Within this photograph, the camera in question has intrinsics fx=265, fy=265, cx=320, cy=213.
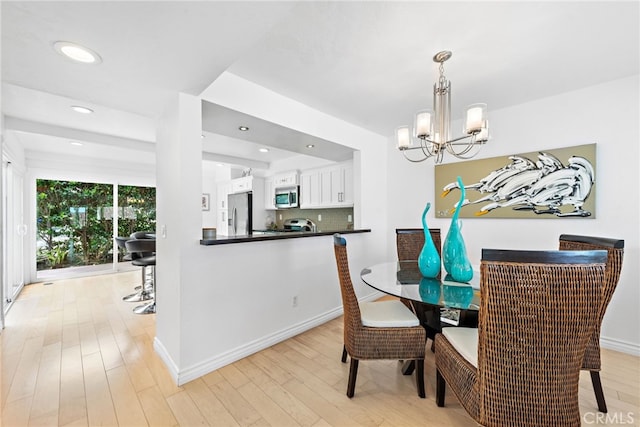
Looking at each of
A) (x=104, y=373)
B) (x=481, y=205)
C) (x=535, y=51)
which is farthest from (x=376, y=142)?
(x=104, y=373)

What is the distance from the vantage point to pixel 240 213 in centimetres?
589

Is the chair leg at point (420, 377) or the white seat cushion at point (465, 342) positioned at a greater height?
the white seat cushion at point (465, 342)

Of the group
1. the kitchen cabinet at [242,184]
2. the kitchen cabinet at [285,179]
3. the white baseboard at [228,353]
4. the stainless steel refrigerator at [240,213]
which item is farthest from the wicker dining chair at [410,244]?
the kitchen cabinet at [242,184]

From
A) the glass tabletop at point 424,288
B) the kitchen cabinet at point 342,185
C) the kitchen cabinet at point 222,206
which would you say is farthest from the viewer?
the kitchen cabinet at point 222,206

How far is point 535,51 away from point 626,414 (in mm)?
2473

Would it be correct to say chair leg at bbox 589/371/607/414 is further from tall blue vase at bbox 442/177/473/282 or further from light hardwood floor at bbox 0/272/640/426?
tall blue vase at bbox 442/177/473/282

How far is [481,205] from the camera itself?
3.11 m

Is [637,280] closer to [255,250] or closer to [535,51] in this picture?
[535,51]

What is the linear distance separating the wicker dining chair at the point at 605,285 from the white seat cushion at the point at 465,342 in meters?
0.55

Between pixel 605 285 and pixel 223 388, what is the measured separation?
232 cm

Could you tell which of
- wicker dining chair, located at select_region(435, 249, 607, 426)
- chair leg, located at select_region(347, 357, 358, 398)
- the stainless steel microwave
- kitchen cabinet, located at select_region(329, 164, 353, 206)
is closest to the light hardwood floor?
chair leg, located at select_region(347, 357, 358, 398)

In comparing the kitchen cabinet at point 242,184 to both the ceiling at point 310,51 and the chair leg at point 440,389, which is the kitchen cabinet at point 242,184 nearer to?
the ceiling at point 310,51

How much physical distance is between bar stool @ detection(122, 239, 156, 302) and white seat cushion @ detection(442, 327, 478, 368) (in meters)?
3.38

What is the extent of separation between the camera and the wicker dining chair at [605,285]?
4.57 feet
